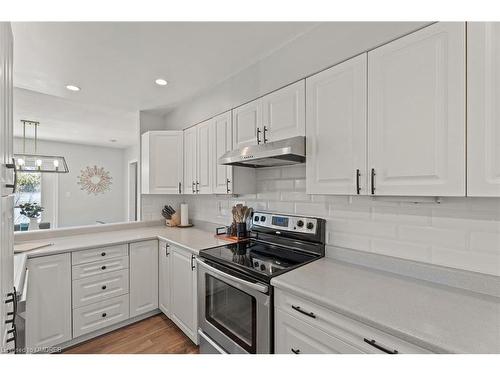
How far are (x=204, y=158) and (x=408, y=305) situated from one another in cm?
203

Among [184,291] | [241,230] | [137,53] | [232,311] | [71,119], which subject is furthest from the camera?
[71,119]

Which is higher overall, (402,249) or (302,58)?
(302,58)

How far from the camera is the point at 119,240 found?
228 centimetres

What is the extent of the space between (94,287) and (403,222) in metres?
2.57

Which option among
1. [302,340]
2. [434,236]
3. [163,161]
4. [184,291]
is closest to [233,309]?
[302,340]

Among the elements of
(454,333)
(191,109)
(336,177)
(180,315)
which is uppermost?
(191,109)

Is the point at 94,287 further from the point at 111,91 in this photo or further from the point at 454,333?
the point at 454,333

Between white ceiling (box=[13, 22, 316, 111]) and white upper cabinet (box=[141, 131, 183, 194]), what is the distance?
548mm

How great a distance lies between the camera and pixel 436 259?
1.22 meters

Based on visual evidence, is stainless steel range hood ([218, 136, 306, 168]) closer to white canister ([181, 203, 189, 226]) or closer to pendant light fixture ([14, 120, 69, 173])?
white canister ([181, 203, 189, 226])

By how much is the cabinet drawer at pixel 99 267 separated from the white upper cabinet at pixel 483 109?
2644 millimetres

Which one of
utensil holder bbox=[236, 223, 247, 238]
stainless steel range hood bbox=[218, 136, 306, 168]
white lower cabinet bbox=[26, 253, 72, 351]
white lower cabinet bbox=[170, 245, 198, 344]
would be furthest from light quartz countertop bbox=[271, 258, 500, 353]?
white lower cabinet bbox=[26, 253, 72, 351]

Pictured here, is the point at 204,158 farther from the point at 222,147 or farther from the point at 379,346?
the point at 379,346
